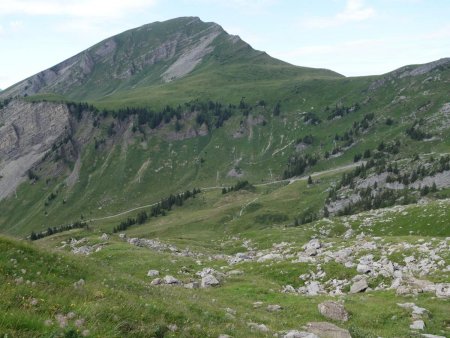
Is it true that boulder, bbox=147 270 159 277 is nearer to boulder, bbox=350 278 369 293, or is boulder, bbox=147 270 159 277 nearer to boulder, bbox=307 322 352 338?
boulder, bbox=350 278 369 293

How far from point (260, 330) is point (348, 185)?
Answer: 114 m

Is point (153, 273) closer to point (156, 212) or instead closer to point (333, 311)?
point (333, 311)

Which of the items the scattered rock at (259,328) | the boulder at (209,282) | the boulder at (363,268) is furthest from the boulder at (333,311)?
the boulder at (209,282)

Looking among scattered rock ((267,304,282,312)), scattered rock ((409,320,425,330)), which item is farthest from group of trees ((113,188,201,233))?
scattered rock ((409,320,425,330))

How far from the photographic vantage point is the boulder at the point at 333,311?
72.9 ft

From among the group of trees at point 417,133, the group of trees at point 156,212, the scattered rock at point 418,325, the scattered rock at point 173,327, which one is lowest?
the group of trees at point 156,212

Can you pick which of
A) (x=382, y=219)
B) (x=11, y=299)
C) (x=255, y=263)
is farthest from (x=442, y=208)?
(x=11, y=299)

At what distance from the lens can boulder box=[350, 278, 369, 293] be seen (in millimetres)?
29744

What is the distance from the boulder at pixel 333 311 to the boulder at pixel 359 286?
23.7ft

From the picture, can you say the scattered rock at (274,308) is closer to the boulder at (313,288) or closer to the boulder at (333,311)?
the boulder at (333,311)

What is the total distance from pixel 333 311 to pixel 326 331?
5.23 m

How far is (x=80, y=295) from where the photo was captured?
46.1ft

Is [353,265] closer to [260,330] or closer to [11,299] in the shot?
[260,330]

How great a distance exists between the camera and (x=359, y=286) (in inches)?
1182
